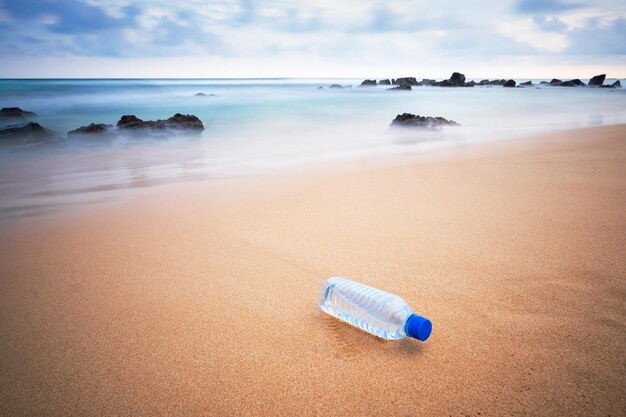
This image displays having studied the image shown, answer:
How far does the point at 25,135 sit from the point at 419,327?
10215 millimetres

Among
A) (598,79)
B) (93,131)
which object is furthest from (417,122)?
(598,79)

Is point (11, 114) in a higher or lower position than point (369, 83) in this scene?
lower

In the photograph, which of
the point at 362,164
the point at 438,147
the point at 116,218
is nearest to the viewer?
the point at 116,218

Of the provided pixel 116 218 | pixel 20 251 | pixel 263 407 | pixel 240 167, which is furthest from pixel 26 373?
pixel 240 167

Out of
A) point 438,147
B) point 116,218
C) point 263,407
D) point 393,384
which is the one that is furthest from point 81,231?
point 438,147

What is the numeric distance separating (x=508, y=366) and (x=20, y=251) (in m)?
2.82

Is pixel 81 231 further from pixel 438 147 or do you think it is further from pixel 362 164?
pixel 438 147

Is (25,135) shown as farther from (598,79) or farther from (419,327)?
(598,79)

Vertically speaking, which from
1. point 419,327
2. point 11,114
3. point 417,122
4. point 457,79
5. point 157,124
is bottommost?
point 419,327

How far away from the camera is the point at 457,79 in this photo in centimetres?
5078

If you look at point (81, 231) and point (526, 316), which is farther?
point (81, 231)

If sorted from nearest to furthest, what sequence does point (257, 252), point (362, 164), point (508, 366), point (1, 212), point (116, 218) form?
1. point (508, 366)
2. point (257, 252)
3. point (116, 218)
4. point (1, 212)
5. point (362, 164)

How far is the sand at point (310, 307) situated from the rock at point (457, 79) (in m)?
54.0

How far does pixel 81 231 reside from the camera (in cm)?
262
